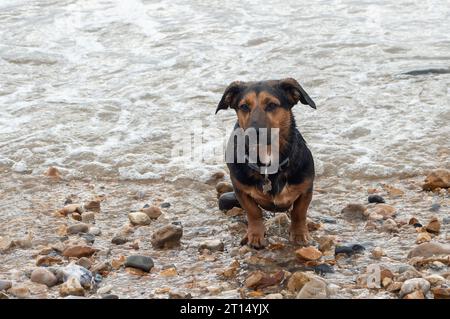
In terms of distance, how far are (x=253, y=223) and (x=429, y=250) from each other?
126cm

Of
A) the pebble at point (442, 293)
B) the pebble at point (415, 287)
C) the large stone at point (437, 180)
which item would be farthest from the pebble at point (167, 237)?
the large stone at point (437, 180)

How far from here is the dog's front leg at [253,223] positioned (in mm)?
4902

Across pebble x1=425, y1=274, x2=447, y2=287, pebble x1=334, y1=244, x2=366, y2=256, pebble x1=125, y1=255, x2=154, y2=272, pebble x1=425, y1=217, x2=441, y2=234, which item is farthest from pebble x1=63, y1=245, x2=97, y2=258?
pebble x1=425, y1=217, x2=441, y2=234

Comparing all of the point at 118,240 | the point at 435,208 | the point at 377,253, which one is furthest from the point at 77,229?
the point at 435,208

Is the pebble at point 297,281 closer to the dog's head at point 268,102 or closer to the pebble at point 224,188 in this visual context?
the dog's head at point 268,102

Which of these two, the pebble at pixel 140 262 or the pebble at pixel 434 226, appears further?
the pebble at pixel 434 226

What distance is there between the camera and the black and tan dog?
16.0 ft

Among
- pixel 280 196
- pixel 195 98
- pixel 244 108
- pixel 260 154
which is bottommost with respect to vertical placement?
pixel 195 98

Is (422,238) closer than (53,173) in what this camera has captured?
Yes

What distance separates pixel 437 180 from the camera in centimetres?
575

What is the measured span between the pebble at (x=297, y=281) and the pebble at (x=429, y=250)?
33.4 inches

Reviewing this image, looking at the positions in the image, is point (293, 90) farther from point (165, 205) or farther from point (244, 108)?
point (165, 205)

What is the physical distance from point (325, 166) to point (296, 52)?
4580 millimetres
